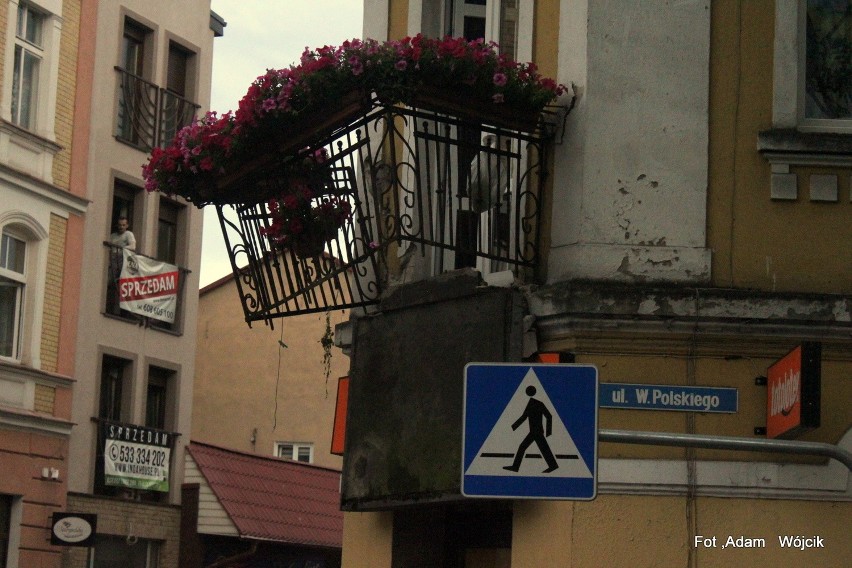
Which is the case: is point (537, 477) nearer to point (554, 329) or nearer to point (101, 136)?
point (554, 329)

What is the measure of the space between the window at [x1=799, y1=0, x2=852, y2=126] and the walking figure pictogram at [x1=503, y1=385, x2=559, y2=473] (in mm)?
4172

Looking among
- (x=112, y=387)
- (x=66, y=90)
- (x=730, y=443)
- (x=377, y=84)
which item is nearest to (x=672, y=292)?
(x=377, y=84)

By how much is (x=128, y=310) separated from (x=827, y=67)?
21.5m

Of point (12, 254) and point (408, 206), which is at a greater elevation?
point (12, 254)

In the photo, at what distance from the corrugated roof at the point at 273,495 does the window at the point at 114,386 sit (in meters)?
2.20

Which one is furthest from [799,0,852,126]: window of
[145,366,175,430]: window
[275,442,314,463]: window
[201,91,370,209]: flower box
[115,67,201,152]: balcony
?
[275,442,314,463]: window

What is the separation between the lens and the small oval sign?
2762 cm

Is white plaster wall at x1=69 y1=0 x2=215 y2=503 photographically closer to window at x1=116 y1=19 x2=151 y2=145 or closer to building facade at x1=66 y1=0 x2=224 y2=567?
building facade at x1=66 y1=0 x2=224 y2=567

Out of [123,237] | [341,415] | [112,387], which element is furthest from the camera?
[112,387]

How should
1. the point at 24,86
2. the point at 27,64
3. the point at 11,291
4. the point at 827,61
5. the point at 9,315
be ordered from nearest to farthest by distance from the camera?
the point at 827,61 < the point at 9,315 < the point at 11,291 < the point at 24,86 < the point at 27,64

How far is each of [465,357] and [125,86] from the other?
2184cm

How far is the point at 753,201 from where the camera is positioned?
35.0ft

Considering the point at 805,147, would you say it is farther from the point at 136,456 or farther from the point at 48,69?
the point at 136,456

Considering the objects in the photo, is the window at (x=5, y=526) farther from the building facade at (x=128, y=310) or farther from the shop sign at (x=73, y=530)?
the building facade at (x=128, y=310)
